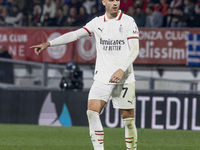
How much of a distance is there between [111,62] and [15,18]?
512 inches

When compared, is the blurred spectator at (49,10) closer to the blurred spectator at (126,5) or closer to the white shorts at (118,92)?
the blurred spectator at (126,5)

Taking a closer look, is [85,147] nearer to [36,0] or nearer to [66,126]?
[66,126]

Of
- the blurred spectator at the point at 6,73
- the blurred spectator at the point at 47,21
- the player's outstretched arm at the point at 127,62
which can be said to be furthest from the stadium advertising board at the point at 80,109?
the player's outstretched arm at the point at 127,62

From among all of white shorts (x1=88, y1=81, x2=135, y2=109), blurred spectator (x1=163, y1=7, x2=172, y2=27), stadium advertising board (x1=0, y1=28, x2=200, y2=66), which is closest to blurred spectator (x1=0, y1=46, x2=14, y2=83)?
stadium advertising board (x1=0, y1=28, x2=200, y2=66)

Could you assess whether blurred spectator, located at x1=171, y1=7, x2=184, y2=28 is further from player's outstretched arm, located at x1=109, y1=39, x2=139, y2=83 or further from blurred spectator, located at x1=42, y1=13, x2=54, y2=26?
player's outstretched arm, located at x1=109, y1=39, x2=139, y2=83

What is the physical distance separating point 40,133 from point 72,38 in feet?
14.6

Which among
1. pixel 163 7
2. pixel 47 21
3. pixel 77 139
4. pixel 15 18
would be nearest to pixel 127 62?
pixel 77 139

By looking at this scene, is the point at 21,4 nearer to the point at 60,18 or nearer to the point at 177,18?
the point at 60,18

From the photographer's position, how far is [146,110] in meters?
12.5

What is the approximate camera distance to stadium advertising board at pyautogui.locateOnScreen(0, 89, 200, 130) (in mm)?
12305

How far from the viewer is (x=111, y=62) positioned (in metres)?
7.05

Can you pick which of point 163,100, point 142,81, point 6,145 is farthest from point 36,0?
point 6,145

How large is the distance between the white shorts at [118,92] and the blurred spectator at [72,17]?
10935 millimetres

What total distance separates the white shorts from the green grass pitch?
1.88 metres
